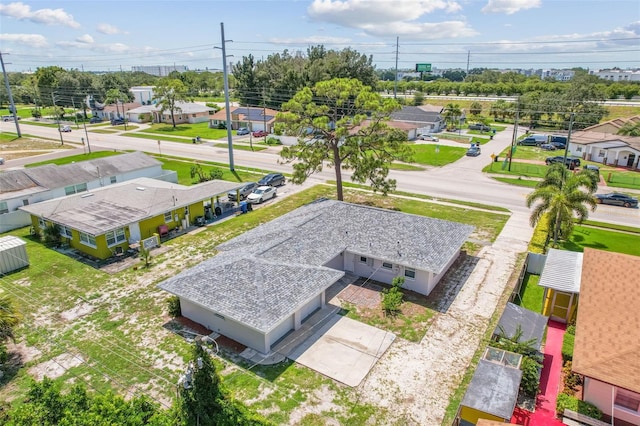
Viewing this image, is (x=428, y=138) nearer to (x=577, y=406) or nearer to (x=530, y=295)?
(x=530, y=295)

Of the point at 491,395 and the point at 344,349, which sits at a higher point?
the point at 491,395

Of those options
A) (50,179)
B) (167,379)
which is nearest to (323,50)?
(50,179)

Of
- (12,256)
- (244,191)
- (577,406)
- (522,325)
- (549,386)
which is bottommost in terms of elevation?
(549,386)

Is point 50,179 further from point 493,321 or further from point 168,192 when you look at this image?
point 493,321

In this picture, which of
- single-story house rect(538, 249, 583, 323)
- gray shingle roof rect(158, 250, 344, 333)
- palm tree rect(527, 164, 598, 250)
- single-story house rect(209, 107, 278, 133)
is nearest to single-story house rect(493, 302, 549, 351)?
single-story house rect(538, 249, 583, 323)

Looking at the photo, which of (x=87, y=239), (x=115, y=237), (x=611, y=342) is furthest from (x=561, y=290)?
(x=87, y=239)

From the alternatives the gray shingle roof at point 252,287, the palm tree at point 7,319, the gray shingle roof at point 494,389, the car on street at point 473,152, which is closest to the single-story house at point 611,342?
the gray shingle roof at point 494,389
